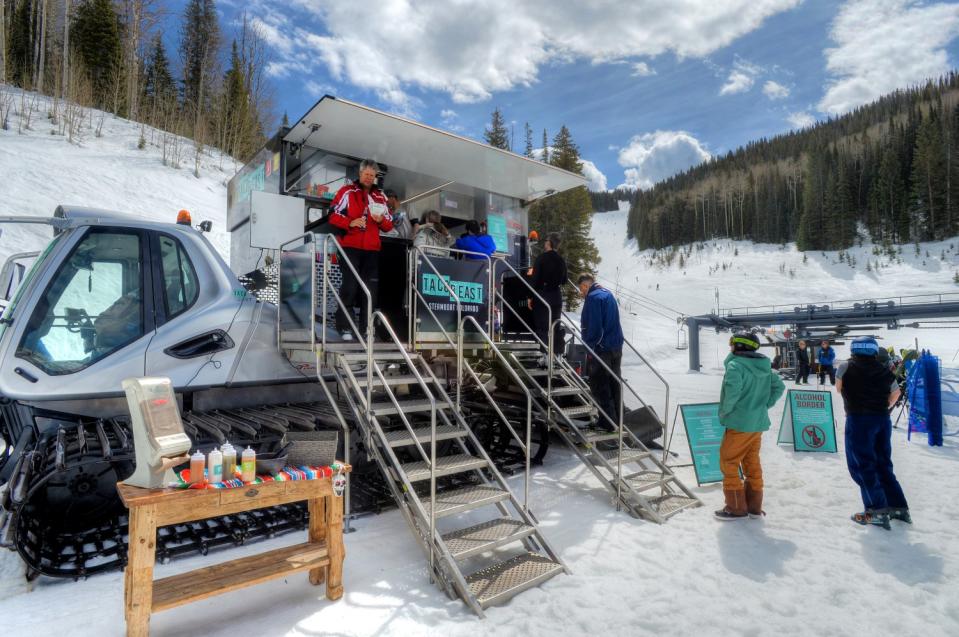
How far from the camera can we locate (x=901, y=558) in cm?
402

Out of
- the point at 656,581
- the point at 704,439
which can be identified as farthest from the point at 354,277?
the point at 704,439

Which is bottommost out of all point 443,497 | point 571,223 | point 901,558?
point 901,558

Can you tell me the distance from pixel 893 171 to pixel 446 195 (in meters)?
68.9

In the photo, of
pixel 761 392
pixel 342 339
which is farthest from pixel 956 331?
pixel 342 339

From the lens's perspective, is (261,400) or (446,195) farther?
(446,195)

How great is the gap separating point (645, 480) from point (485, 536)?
2457mm

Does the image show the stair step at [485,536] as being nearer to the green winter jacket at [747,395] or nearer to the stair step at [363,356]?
the stair step at [363,356]

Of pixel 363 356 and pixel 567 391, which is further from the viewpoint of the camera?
pixel 567 391

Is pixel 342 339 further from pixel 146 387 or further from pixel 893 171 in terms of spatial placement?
pixel 893 171

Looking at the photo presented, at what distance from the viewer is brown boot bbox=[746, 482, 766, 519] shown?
4875mm

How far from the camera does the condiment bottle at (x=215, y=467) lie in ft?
9.20

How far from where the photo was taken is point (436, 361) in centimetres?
633

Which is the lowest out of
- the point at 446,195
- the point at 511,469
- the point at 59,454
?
the point at 511,469

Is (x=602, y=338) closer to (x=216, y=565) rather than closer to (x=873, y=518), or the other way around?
(x=873, y=518)
